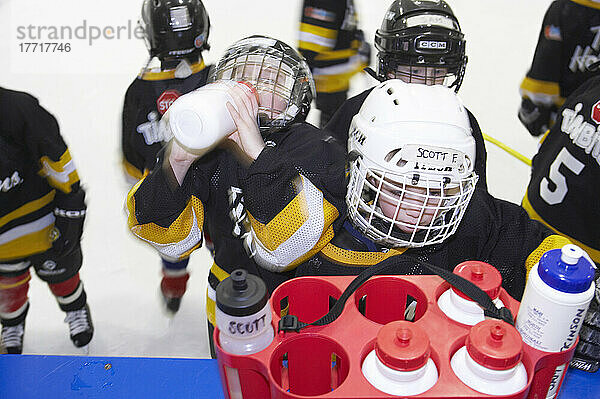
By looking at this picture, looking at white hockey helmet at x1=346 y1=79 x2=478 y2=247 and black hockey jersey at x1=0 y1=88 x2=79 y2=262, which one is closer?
white hockey helmet at x1=346 y1=79 x2=478 y2=247

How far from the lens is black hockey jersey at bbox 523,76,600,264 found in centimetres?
172

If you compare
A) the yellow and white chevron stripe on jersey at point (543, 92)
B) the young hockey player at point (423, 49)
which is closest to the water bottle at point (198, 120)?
the young hockey player at point (423, 49)

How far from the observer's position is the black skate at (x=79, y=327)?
238cm

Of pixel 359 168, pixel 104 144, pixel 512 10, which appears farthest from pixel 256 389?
pixel 512 10

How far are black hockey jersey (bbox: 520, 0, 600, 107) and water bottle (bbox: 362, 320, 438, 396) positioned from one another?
2292 millimetres

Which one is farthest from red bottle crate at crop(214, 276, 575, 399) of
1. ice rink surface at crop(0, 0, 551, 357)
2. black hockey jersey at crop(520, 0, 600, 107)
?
black hockey jersey at crop(520, 0, 600, 107)

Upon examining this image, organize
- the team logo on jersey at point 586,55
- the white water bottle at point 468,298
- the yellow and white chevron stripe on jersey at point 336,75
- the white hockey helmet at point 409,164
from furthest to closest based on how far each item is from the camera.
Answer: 1. the yellow and white chevron stripe on jersey at point 336,75
2. the team logo on jersey at point 586,55
3. the white hockey helmet at point 409,164
4. the white water bottle at point 468,298

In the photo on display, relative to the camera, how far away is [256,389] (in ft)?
2.95

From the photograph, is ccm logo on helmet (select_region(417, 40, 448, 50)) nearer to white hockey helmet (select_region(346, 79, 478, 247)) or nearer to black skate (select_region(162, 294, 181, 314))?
white hockey helmet (select_region(346, 79, 478, 247))

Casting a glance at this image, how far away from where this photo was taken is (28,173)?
203 centimetres

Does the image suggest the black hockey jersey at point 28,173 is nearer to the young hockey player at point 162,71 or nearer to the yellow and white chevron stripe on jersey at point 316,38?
the young hockey player at point 162,71

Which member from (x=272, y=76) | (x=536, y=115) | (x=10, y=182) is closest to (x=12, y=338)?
(x=10, y=182)

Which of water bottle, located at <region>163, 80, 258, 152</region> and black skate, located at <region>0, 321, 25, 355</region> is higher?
water bottle, located at <region>163, 80, 258, 152</region>

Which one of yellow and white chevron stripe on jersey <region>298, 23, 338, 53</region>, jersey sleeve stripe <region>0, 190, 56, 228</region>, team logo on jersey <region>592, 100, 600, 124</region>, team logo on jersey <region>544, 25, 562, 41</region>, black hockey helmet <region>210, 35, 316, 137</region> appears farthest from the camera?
yellow and white chevron stripe on jersey <region>298, 23, 338, 53</region>
